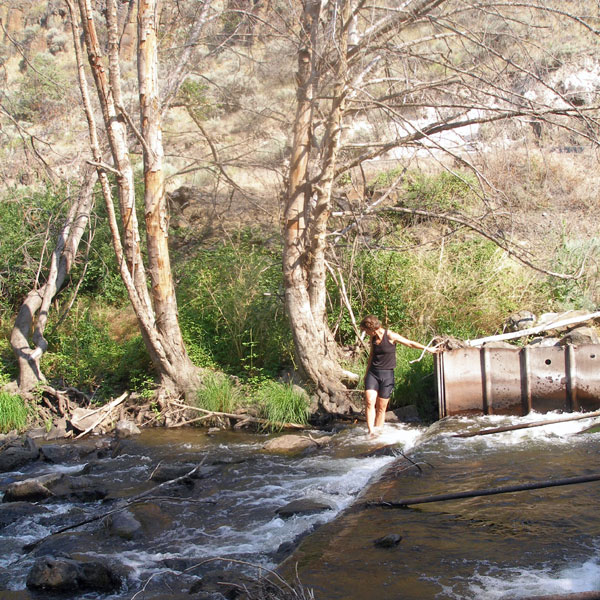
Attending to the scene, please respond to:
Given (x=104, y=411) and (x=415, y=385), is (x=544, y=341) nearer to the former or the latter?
(x=415, y=385)

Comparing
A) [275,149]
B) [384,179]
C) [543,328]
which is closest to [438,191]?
[384,179]

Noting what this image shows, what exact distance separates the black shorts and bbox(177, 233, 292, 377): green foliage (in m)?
2.62

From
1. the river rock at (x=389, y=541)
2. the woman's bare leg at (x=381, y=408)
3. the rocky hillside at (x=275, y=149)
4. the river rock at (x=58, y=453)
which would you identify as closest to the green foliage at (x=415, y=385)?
the woman's bare leg at (x=381, y=408)

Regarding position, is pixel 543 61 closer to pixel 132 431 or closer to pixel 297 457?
pixel 297 457

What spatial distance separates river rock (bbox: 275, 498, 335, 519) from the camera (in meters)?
6.60

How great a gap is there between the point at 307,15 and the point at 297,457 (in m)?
6.69

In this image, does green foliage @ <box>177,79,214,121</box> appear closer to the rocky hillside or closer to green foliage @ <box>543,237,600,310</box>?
the rocky hillside

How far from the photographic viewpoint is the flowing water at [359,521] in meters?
4.96

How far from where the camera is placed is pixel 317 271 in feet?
36.6

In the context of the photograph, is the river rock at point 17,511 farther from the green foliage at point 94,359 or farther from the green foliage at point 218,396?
the green foliage at point 94,359

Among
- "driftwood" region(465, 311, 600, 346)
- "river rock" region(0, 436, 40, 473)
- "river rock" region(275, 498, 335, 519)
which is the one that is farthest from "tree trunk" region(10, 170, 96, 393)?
"driftwood" region(465, 311, 600, 346)

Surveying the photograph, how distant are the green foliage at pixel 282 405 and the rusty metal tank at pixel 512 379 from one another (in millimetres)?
2069

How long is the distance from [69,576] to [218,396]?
5790 millimetres

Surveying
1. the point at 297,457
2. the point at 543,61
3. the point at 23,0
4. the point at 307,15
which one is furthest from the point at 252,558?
the point at 23,0
